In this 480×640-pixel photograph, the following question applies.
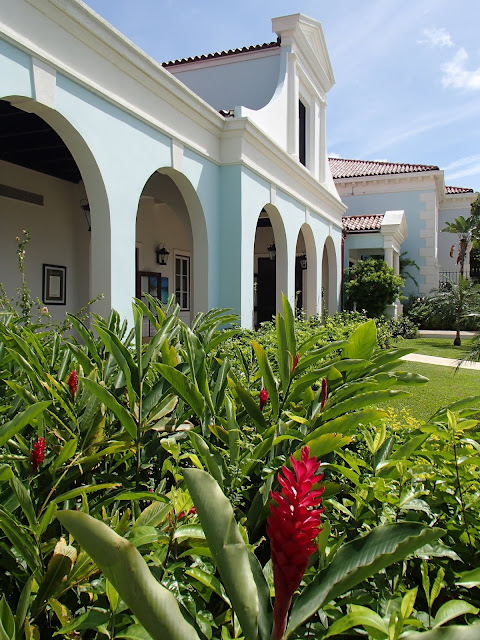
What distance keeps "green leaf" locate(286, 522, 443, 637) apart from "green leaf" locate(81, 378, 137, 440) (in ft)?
2.25

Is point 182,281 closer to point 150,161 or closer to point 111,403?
point 150,161

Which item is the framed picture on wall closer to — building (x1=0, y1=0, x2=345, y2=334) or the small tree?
building (x1=0, y1=0, x2=345, y2=334)

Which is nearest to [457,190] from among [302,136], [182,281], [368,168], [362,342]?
[368,168]

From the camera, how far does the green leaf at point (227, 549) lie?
2.26 ft

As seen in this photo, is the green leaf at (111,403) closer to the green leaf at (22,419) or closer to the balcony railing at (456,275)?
the green leaf at (22,419)

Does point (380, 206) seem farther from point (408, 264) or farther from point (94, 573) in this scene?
point (94, 573)

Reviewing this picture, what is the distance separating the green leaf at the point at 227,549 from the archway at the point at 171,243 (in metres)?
6.98

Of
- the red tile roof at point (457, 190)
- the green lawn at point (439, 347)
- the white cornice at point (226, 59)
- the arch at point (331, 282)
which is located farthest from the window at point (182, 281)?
the red tile roof at point (457, 190)

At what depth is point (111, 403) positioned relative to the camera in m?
1.27

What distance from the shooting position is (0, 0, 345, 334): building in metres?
5.16

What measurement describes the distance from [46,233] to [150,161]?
3.32 m

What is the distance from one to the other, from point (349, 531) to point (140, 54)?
6.30m

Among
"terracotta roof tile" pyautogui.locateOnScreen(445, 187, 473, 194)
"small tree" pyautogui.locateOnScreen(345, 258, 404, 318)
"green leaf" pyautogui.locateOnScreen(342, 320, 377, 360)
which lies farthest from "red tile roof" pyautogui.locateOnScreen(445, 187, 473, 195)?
"green leaf" pyautogui.locateOnScreen(342, 320, 377, 360)

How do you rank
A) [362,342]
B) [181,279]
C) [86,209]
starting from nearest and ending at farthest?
[362,342] → [86,209] → [181,279]
